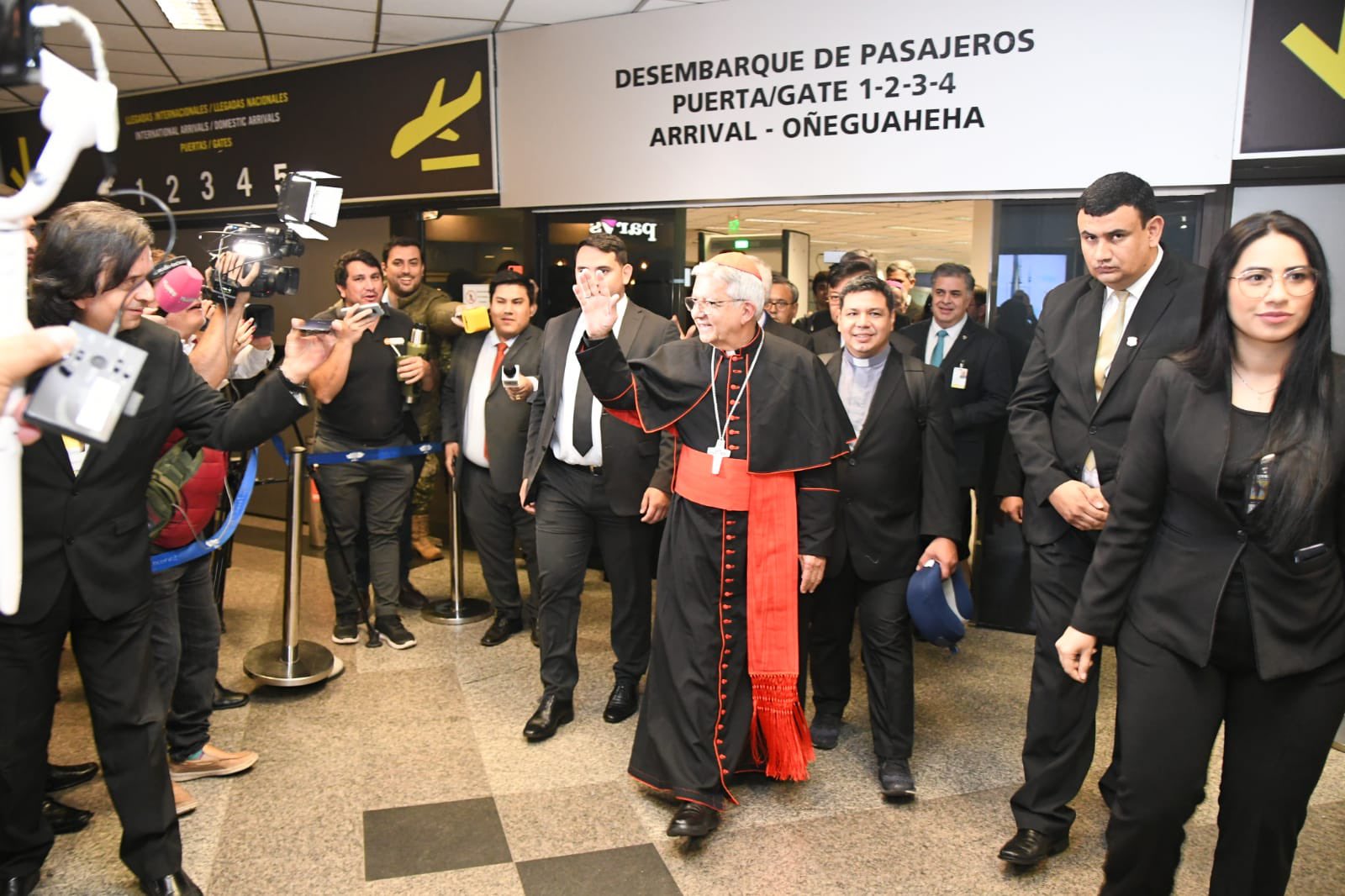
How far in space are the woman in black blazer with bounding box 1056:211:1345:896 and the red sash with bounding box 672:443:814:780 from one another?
108 cm

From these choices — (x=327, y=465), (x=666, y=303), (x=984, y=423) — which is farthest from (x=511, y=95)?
(x=984, y=423)

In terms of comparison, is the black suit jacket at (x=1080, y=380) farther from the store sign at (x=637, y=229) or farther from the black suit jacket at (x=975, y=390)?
the store sign at (x=637, y=229)

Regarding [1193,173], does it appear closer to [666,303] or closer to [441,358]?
[666,303]

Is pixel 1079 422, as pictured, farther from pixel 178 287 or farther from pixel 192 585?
pixel 192 585

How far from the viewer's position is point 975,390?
4.59m

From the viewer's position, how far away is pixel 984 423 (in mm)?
4535

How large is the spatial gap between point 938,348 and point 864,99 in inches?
45.9

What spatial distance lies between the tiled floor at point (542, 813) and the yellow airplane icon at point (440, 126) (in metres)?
3.08

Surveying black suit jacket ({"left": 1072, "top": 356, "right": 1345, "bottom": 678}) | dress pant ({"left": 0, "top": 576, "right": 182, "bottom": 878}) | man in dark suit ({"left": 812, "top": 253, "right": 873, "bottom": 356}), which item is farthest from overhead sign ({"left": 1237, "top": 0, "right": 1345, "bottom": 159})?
dress pant ({"left": 0, "top": 576, "right": 182, "bottom": 878})

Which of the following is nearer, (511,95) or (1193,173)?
(1193,173)

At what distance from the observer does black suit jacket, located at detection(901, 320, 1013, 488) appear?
179 inches

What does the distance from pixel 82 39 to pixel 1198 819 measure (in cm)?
693

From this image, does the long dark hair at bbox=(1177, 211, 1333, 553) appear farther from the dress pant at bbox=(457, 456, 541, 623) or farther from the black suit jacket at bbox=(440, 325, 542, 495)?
the dress pant at bbox=(457, 456, 541, 623)

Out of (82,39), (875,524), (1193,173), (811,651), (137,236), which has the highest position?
(82,39)
